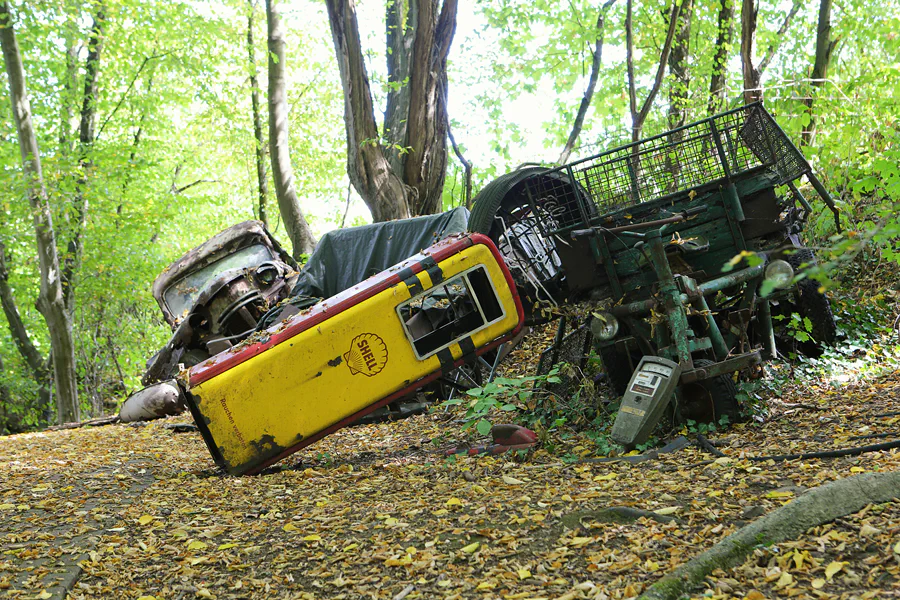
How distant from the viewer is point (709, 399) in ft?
18.5

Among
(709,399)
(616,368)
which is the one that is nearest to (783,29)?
(616,368)

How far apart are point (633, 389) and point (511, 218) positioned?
3314 millimetres

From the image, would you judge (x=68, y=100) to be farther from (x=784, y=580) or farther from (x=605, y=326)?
(x=784, y=580)

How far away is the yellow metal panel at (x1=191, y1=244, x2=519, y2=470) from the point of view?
593cm

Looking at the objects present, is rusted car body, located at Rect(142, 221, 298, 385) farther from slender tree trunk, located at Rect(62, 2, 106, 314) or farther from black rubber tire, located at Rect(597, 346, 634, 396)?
black rubber tire, located at Rect(597, 346, 634, 396)

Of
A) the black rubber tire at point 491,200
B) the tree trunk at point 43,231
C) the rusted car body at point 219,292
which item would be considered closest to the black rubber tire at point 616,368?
the black rubber tire at point 491,200

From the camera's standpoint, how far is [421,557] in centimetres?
366

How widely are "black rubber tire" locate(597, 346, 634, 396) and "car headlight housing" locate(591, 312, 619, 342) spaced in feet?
1.69

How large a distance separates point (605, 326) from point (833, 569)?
126 inches

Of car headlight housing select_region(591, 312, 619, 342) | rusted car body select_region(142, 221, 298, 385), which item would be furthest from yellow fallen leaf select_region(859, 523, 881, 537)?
rusted car body select_region(142, 221, 298, 385)

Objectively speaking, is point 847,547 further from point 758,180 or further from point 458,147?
point 458,147

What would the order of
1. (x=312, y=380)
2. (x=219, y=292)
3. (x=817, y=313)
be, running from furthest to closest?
(x=219, y=292)
(x=817, y=313)
(x=312, y=380)

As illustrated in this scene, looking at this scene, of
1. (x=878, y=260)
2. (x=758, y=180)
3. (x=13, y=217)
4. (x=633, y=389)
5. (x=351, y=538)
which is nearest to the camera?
(x=351, y=538)

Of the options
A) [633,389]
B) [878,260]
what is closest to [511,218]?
[633,389]
